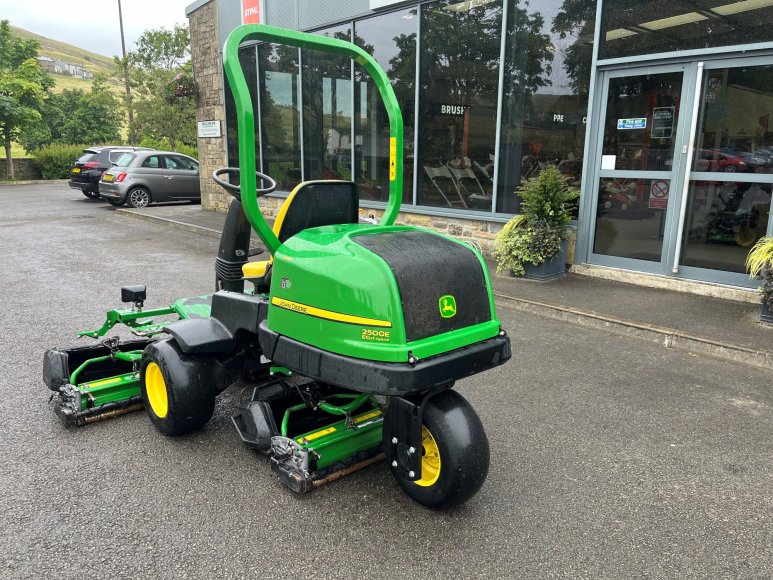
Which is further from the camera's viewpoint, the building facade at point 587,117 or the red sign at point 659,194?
the red sign at point 659,194

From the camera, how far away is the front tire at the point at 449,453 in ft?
8.43

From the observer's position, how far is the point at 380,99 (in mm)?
10461

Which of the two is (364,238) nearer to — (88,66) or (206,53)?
(206,53)

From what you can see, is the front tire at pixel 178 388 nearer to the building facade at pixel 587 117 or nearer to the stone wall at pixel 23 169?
the building facade at pixel 587 117

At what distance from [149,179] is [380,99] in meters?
8.71

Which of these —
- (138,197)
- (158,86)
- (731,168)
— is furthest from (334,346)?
(158,86)

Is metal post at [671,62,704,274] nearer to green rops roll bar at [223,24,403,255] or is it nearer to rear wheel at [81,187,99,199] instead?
green rops roll bar at [223,24,403,255]

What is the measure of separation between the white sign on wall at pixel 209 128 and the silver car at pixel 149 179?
216 cm

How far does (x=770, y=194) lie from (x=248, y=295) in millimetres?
5685

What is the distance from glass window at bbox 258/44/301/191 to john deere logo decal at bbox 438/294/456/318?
34.2 ft

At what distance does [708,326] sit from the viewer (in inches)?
214

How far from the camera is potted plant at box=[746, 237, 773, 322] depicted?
5367mm

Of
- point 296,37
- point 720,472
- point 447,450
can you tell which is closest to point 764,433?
point 720,472

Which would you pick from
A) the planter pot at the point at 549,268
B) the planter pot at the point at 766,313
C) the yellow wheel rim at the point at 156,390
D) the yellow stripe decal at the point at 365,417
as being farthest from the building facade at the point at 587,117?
the yellow wheel rim at the point at 156,390
